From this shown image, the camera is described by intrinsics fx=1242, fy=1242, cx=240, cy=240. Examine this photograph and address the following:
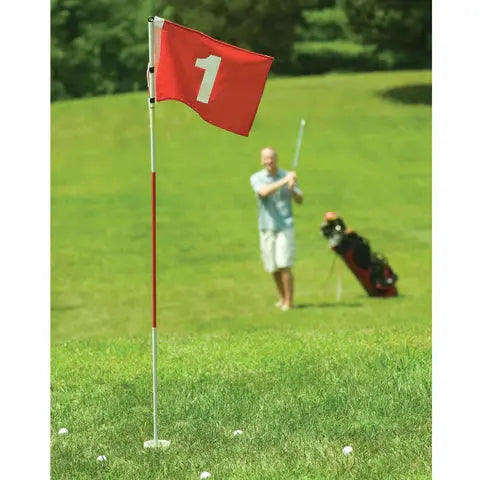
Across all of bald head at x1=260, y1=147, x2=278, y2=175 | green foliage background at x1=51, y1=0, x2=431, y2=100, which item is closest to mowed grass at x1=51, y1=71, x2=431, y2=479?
green foliage background at x1=51, y1=0, x2=431, y2=100

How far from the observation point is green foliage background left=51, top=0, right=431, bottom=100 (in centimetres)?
2377

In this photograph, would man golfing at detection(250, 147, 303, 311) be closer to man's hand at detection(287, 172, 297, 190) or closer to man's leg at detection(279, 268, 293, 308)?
man's leg at detection(279, 268, 293, 308)

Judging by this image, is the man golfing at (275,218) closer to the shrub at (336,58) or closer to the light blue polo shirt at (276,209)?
the light blue polo shirt at (276,209)

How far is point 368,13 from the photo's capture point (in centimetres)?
2481

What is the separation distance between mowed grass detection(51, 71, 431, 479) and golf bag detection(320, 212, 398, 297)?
19 cm

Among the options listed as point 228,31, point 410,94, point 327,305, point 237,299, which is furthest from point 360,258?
point 410,94

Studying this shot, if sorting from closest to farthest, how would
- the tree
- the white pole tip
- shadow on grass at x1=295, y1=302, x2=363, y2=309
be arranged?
the white pole tip, shadow on grass at x1=295, y1=302, x2=363, y2=309, the tree

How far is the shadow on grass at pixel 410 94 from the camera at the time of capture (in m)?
24.7

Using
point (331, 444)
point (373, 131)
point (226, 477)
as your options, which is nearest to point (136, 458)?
point (226, 477)

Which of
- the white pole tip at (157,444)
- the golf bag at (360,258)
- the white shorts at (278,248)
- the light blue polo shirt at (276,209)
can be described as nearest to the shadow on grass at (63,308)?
the golf bag at (360,258)

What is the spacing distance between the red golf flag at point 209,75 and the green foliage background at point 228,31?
1675 cm

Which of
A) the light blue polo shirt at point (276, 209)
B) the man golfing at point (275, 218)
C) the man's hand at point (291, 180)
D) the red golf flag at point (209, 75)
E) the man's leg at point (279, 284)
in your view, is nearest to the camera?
the red golf flag at point (209, 75)

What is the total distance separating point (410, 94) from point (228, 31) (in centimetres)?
404
